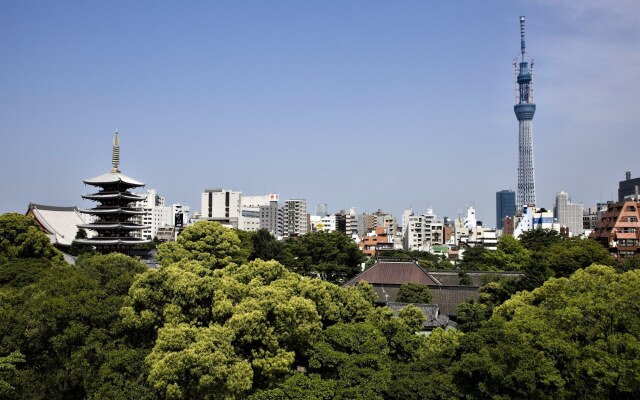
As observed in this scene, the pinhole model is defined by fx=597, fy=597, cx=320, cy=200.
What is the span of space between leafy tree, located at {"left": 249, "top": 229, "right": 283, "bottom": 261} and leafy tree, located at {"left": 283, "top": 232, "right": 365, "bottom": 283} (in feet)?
4.46

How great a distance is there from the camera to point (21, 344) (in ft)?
62.3

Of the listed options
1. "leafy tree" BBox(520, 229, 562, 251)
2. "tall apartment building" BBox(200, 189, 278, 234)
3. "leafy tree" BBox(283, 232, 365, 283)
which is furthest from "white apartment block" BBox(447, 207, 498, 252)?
"leafy tree" BBox(283, 232, 365, 283)

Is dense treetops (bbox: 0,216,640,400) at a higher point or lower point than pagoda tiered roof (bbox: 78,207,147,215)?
lower

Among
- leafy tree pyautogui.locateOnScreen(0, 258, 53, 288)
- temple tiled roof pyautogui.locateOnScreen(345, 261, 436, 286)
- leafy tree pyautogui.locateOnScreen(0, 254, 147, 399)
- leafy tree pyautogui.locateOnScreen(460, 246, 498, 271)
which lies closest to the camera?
leafy tree pyautogui.locateOnScreen(0, 254, 147, 399)

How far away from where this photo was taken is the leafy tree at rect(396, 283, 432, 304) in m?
33.4

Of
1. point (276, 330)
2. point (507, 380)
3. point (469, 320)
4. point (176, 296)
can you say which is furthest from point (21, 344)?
point (469, 320)

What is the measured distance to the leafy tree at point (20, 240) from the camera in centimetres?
3591

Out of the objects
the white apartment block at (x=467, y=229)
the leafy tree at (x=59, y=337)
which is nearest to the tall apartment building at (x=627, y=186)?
the white apartment block at (x=467, y=229)

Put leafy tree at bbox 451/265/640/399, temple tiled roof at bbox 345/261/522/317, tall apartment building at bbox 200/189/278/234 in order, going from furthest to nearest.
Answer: tall apartment building at bbox 200/189/278/234 < temple tiled roof at bbox 345/261/522/317 < leafy tree at bbox 451/265/640/399

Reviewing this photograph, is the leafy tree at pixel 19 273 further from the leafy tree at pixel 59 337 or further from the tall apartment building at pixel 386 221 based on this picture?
the tall apartment building at pixel 386 221

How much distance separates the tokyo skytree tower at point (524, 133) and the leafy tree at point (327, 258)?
114 metres

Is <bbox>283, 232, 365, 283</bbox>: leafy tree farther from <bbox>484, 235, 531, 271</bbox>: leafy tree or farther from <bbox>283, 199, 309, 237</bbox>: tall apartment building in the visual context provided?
<bbox>283, 199, 309, 237</bbox>: tall apartment building

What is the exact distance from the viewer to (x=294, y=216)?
123 m

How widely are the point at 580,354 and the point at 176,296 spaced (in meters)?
11.9
